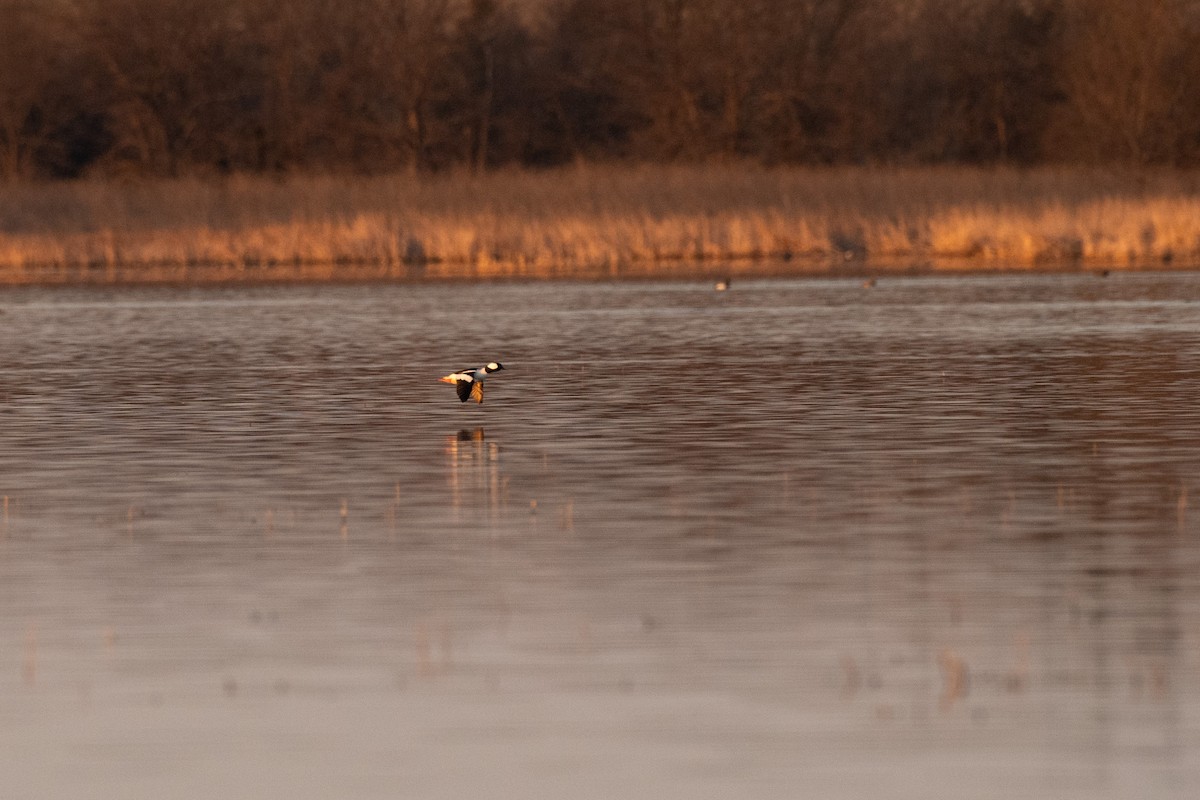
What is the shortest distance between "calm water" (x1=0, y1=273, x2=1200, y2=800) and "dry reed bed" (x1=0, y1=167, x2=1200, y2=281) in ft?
71.0

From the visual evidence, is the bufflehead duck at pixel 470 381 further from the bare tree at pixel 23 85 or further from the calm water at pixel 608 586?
the bare tree at pixel 23 85

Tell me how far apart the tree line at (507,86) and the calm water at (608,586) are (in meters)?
44.6

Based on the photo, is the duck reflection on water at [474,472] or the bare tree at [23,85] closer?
the duck reflection on water at [474,472]

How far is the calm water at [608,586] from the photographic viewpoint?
7.12m

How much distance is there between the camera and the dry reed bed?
4316cm

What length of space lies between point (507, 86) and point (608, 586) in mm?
62298

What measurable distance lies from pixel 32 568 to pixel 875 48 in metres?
62.4

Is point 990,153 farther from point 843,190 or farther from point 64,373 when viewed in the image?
point 64,373

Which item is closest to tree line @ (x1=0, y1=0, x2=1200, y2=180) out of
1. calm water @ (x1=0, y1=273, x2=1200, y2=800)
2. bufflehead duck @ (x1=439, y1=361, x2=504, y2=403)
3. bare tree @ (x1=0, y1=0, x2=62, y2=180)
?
bare tree @ (x1=0, y1=0, x2=62, y2=180)

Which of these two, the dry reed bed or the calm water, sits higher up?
the calm water

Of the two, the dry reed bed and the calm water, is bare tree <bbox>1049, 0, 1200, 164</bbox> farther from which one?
the calm water

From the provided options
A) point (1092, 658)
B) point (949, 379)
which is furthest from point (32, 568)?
point (949, 379)

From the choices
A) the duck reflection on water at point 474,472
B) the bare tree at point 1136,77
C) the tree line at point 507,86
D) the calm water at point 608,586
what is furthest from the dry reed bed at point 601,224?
the duck reflection on water at point 474,472

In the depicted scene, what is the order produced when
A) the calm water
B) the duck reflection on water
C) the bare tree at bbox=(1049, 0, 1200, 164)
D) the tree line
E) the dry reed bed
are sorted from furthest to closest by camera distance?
1. the tree line
2. the bare tree at bbox=(1049, 0, 1200, 164)
3. the dry reed bed
4. the duck reflection on water
5. the calm water
